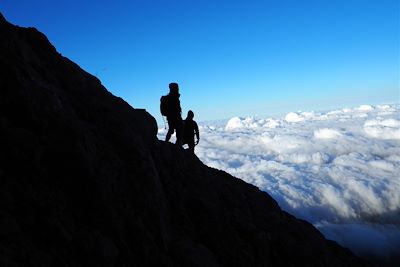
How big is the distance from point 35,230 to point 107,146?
161 inches

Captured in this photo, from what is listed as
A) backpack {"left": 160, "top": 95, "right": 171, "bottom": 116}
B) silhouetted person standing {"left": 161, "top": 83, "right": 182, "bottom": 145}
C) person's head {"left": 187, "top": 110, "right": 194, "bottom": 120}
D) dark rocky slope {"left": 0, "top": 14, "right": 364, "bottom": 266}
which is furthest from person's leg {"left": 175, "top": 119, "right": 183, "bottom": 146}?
dark rocky slope {"left": 0, "top": 14, "right": 364, "bottom": 266}

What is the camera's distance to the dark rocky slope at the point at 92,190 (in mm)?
7371

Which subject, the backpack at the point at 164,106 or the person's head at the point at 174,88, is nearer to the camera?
the person's head at the point at 174,88

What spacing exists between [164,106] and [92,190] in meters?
10.6

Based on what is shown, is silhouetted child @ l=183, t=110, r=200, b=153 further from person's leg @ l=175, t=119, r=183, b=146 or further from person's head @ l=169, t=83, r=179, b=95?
person's head @ l=169, t=83, r=179, b=95

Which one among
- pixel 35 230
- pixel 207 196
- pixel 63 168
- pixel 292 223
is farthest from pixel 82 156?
pixel 292 223

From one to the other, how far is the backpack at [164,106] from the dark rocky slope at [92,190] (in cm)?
311

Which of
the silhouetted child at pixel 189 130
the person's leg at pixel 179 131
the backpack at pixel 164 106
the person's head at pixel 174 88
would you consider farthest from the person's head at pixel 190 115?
the person's head at pixel 174 88

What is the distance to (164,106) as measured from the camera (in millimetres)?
18812

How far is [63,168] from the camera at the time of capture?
8602mm

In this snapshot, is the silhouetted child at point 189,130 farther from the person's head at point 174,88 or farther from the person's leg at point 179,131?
the person's head at point 174,88

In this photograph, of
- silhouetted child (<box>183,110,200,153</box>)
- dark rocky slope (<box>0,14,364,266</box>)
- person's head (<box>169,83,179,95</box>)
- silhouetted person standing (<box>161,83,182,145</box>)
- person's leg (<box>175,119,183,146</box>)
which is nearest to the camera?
dark rocky slope (<box>0,14,364,266</box>)

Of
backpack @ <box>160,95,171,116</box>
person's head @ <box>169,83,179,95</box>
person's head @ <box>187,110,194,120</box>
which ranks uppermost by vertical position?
person's head @ <box>169,83,179,95</box>

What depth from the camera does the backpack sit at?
18.6 metres
